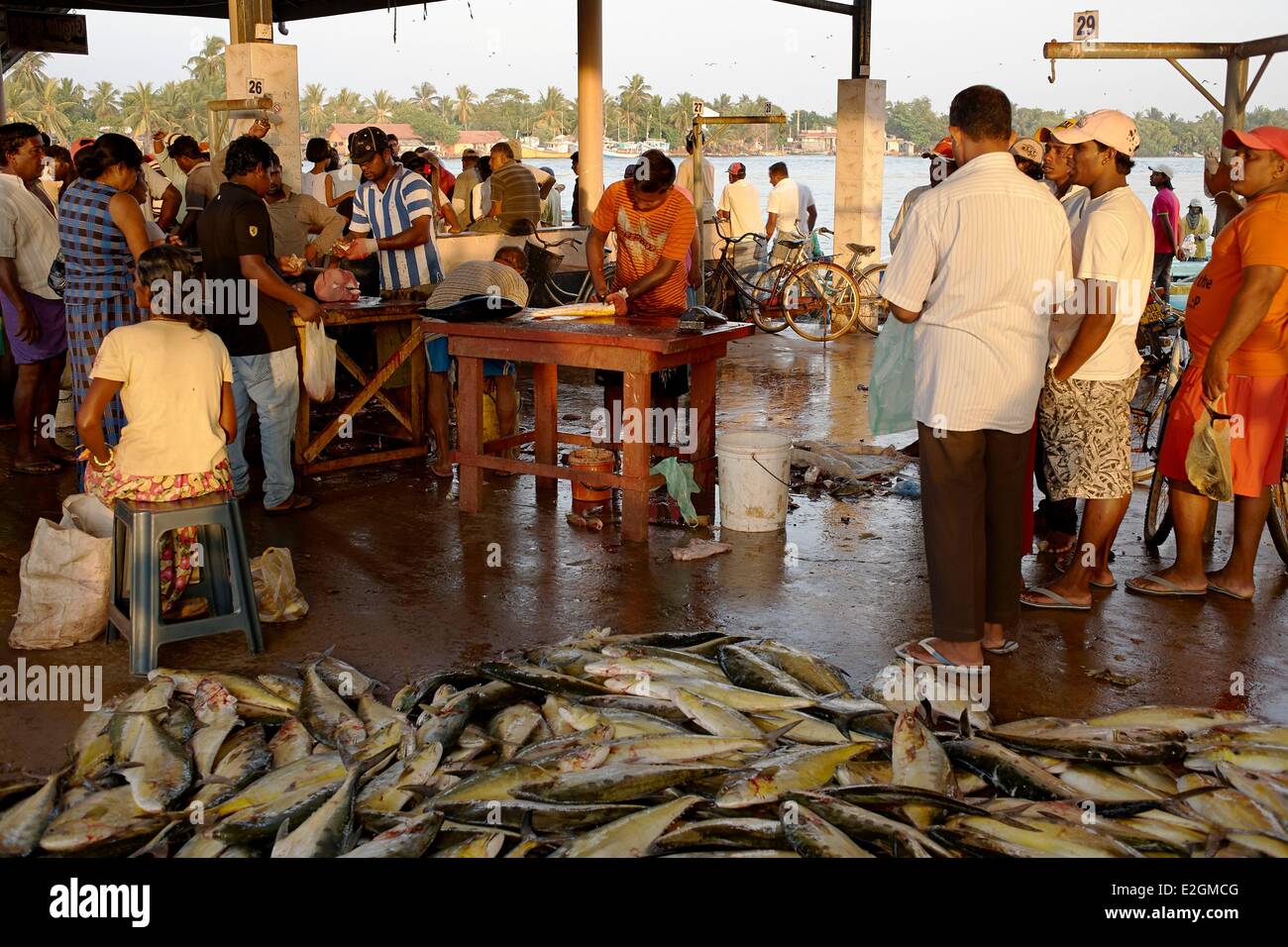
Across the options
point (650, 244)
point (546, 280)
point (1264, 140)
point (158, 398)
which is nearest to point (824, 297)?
point (546, 280)

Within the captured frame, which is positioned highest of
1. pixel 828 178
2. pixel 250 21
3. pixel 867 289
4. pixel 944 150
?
pixel 828 178

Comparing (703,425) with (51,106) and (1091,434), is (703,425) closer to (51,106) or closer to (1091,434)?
(1091,434)

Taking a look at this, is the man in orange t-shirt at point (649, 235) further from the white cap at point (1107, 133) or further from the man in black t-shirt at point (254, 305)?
the white cap at point (1107, 133)

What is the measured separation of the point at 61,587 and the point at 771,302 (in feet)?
34.7

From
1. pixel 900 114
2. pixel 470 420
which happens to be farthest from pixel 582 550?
pixel 900 114

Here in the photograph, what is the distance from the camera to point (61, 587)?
16.5 ft

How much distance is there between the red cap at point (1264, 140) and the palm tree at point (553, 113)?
77.0m

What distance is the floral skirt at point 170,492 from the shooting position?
15.8 feet

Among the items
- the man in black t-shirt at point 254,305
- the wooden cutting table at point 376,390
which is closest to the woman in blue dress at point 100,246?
the man in black t-shirt at point 254,305

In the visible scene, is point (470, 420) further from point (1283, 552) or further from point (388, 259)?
point (1283, 552)

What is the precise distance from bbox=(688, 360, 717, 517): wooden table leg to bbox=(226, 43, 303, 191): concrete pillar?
460 centimetres

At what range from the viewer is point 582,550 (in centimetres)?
647

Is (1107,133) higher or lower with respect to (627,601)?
higher
